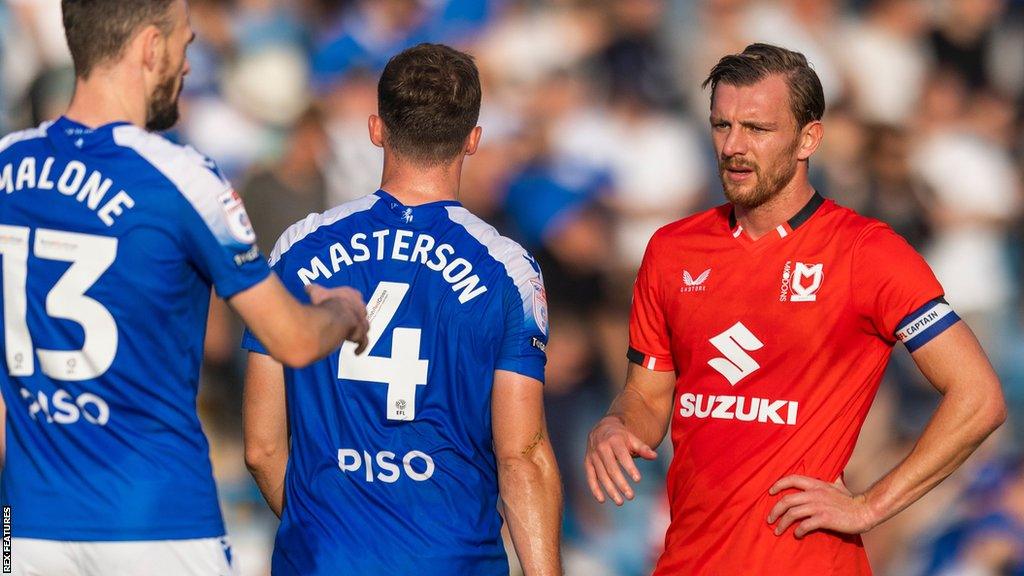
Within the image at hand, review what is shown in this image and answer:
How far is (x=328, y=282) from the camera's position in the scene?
3625mm

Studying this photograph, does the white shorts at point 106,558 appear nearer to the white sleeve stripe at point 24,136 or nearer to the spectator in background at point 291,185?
the white sleeve stripe at point 24,136

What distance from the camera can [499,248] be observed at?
3725mm

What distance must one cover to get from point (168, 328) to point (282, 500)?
1.05m

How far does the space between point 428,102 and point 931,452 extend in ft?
5.56

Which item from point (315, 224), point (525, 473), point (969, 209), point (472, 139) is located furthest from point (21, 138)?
point (969, 209)

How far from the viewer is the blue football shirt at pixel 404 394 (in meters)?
3.59

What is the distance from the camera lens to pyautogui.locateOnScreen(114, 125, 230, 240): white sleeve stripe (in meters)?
2.92

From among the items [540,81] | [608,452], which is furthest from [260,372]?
[540,81]

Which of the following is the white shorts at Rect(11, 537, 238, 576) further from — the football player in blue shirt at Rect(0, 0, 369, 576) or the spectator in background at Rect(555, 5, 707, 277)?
the spectator in background at Rect(555, 5, 707, 277)

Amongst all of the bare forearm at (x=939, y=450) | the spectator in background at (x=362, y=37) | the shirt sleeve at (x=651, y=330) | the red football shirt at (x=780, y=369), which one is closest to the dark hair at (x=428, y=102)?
the shirt sleeve at (x=651, y=330)

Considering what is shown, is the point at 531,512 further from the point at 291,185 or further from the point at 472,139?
the point at 291,185

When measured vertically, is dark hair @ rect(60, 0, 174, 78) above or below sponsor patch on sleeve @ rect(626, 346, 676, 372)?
above

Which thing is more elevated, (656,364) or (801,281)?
(801,281)

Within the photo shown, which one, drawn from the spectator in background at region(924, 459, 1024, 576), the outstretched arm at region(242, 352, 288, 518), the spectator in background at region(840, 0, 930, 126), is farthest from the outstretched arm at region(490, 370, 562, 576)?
the spectator in background at region(840, 0, 930, 126)
